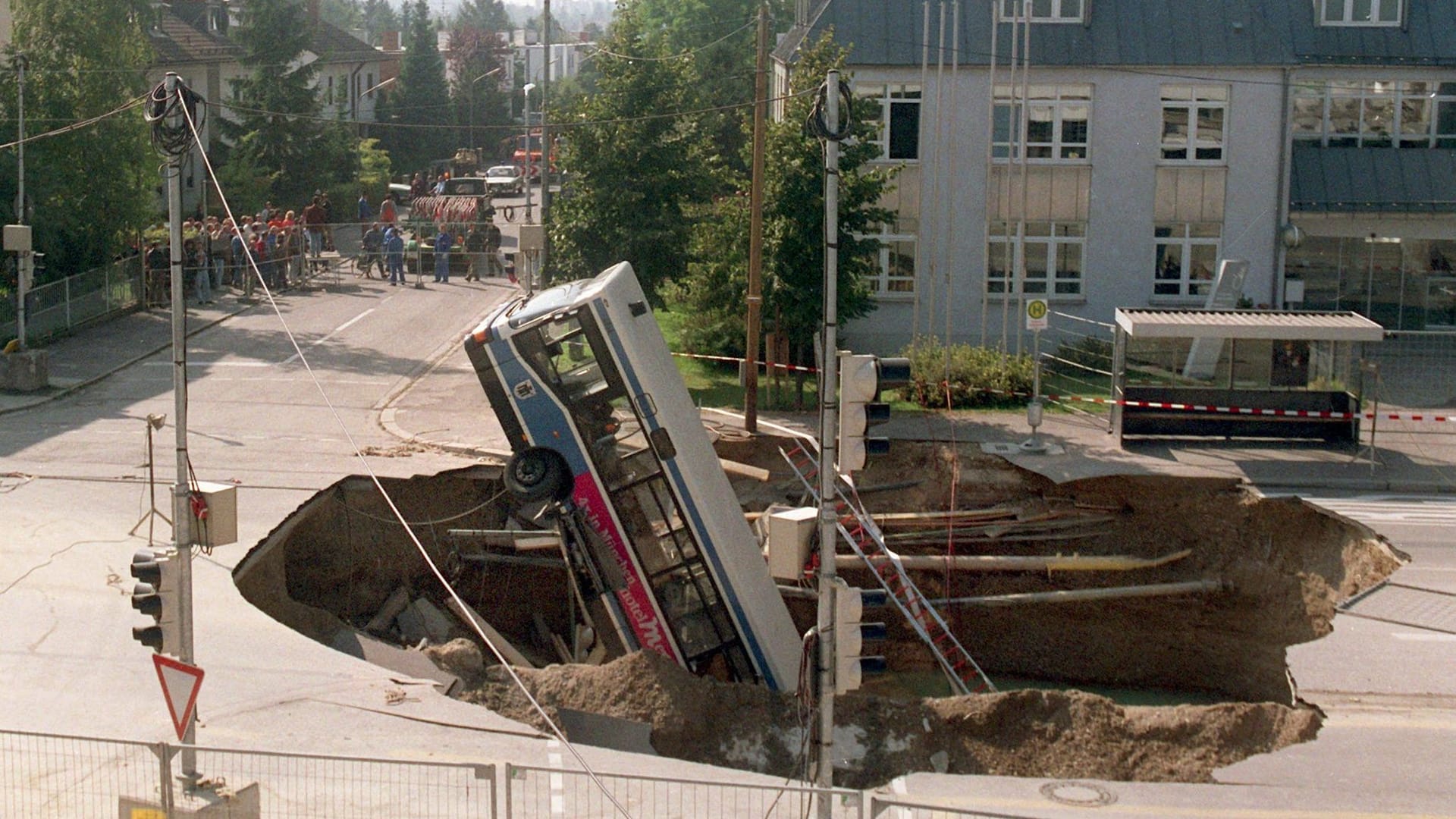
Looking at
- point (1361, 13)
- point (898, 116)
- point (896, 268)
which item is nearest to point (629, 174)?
point (898, 116)

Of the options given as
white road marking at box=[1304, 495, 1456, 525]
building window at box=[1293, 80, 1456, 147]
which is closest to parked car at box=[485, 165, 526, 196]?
building window at box=[1293, 80, 1456, 147]

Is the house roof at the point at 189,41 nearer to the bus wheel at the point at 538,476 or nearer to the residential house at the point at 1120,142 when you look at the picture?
the residential house at the point at 1120,142

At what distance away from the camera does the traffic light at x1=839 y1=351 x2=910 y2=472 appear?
9.88 metres

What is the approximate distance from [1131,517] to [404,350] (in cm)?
1631

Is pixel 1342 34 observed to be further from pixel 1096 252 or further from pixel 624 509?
pixel 624 509

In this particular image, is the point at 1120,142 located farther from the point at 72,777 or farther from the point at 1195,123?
the point at 72,777

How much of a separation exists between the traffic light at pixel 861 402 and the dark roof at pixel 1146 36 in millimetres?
24775

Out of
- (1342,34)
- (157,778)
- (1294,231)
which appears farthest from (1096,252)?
(157,778)

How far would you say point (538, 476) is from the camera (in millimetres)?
15555

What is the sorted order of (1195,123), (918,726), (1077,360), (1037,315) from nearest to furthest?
1. (918,726)
2. (1037,315)
3. (1077,360)
4. (1195,123)

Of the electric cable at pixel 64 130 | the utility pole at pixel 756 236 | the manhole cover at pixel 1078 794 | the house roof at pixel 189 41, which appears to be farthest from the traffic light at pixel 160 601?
the house roof at pixel 189 41

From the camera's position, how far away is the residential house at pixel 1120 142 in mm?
34469

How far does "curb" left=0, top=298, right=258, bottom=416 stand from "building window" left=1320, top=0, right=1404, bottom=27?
85.5 ft

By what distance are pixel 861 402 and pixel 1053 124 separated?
2653cm
